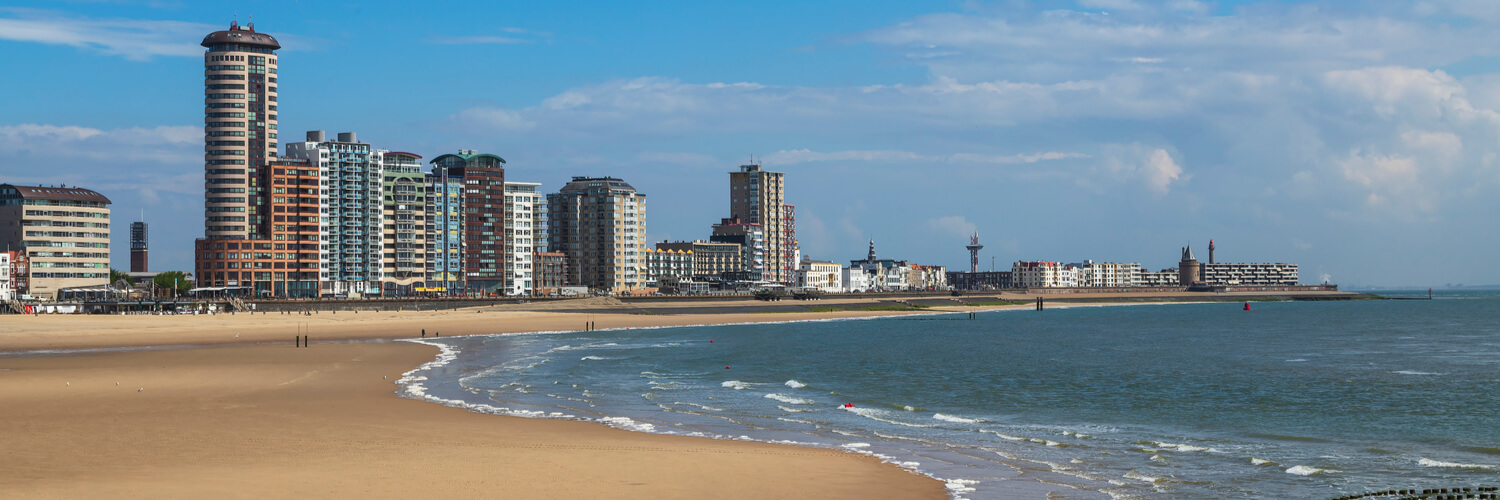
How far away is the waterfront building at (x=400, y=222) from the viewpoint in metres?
182

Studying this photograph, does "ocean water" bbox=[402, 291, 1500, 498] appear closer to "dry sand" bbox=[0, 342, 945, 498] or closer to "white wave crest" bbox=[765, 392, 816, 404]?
"white wave crest" bbox=[765, 392, 816, 404]

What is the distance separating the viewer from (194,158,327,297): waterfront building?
538 feet

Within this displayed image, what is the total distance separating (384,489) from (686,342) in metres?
60.8

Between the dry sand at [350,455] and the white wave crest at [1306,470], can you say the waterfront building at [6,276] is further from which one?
the white wave crest at [1306,470]

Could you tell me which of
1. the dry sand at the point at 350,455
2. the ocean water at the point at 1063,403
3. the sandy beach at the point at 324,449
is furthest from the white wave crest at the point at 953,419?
the dry sand at the point at 350,455

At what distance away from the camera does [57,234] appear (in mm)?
151875

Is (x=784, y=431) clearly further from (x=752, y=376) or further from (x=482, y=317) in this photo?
(x=482, y=317)

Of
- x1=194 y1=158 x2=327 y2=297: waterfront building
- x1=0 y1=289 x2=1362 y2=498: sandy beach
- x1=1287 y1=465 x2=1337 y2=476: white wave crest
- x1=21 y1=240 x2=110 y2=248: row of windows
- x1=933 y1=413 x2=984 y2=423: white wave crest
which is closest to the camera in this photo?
x1=0 y1=289 x2=1362 y2=498: sandy beach

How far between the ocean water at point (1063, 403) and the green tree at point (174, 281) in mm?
109496

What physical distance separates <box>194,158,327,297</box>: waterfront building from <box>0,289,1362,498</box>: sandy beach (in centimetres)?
11806

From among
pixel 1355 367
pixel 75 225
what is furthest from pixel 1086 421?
pixel 75 225

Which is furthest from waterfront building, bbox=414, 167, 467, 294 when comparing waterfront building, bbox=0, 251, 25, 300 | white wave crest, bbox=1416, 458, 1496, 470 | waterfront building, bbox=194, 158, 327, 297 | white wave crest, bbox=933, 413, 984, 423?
white wave crest, bbox=1416, 458, 1496, 470

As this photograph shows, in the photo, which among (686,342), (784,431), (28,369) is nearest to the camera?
(784,431)

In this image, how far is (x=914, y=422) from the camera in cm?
3509
